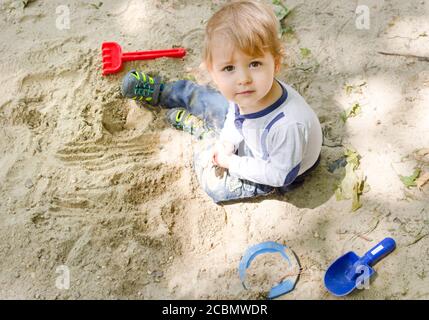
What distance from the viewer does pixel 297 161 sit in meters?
1.72

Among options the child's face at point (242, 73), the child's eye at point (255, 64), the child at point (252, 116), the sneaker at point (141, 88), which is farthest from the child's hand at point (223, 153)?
the sneaker at point (141, 88)

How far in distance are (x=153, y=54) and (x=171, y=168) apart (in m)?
0.67

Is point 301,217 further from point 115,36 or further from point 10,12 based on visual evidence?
point 10,12

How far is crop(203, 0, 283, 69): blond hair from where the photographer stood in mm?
1532

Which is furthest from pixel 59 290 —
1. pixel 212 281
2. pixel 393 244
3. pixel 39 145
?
pixel 393 244

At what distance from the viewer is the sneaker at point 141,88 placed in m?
2.31

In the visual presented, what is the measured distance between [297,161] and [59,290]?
94 cm

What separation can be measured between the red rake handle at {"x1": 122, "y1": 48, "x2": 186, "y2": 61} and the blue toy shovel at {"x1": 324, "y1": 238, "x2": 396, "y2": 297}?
1280mm

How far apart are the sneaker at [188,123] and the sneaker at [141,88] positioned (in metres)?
0.11

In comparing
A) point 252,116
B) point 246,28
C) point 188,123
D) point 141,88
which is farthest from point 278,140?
point 141,88

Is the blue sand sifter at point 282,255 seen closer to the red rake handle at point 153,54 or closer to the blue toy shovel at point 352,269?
the blue toy shovel at point 352,269

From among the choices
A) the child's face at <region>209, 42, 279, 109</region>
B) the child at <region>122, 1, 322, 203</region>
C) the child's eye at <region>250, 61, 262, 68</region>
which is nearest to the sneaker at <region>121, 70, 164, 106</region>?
the child at <region>122, 1, 322, 203</region>

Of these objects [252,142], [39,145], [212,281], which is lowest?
[212,281]

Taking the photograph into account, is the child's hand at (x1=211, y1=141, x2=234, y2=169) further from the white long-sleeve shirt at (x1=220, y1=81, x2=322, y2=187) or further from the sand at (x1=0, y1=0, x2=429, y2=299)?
the sand at (x1=0, y1=0, x2=429, y2=299)
